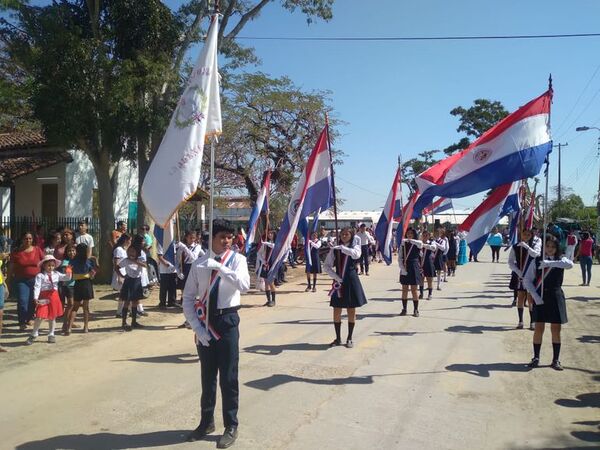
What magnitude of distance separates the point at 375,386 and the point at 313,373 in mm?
864

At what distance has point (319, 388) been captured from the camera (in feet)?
19.6

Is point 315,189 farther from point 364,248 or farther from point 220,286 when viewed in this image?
point 364,248

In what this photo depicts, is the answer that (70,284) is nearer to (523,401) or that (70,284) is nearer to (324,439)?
(324,439)

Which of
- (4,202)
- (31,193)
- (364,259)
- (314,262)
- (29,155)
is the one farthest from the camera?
(31,193)

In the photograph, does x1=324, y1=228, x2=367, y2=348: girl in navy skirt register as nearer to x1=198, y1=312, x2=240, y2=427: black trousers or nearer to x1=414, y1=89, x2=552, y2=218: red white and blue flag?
x1=414, y1=89, x2=552, y2=218: red white and blue flag

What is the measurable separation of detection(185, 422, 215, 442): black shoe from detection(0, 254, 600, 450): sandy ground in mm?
77

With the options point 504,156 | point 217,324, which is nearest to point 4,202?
point 217,324

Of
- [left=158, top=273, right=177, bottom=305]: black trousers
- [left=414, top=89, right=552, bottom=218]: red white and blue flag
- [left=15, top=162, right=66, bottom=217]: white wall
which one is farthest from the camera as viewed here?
[left=15, top=162, right=66, bottom=217]: white wall

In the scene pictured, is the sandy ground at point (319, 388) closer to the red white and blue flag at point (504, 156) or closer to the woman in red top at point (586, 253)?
the red white and blue flag at point (504, 156)

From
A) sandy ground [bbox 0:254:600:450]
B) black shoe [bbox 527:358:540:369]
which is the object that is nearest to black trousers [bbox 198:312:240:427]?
sandy ground [bbox 0:254:600:450]

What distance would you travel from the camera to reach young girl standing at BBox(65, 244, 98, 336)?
8836 mm

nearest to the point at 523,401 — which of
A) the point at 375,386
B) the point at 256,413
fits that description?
the point at 375,386

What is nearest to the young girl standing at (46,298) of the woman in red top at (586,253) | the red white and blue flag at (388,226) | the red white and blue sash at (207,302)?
the red white and blue sash at (207,302)

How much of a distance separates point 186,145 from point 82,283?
482 centimetres
